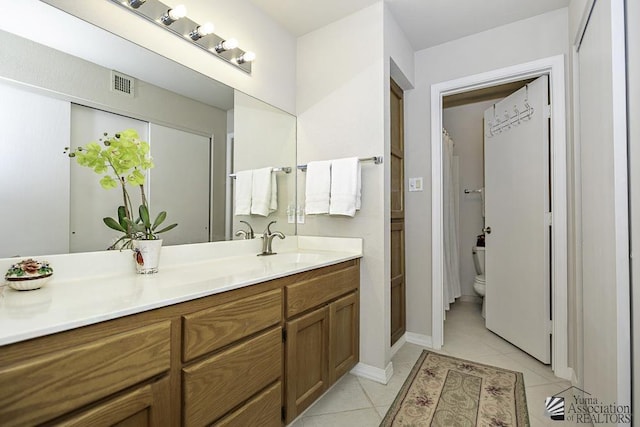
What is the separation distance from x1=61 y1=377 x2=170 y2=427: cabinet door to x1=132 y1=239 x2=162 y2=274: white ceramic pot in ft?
1.84

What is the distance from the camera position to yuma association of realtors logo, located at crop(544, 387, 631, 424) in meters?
1.23

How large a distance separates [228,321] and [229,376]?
0.65ft

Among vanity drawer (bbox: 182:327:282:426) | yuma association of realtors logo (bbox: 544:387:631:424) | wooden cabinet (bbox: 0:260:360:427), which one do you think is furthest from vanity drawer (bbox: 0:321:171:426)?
yuma association of realtors logo (bbox: 544:387:631:424)

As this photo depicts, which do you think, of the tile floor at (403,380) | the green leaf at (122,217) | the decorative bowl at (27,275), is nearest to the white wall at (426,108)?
the tile floor at (403,380)

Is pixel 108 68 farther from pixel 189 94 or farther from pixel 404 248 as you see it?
pixel 404 248

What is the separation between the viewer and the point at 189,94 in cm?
160

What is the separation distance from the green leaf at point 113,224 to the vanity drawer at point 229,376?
2.35 feet

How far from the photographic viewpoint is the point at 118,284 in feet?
3.61

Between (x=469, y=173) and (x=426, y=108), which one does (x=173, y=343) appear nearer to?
(x=426, y=108)

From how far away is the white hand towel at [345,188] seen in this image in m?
1.90

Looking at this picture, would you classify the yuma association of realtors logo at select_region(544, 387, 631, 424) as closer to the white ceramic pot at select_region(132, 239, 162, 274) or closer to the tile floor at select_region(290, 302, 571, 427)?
the tile floor at select_region(290, 302, 571, 427)

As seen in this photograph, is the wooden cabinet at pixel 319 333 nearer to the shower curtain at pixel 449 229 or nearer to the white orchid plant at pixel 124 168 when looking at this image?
the white orchid plant at pixel 124 168

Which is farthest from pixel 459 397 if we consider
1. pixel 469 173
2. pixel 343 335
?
pixel 469 173

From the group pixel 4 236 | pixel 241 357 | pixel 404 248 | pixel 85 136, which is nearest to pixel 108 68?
pixel 85 136
